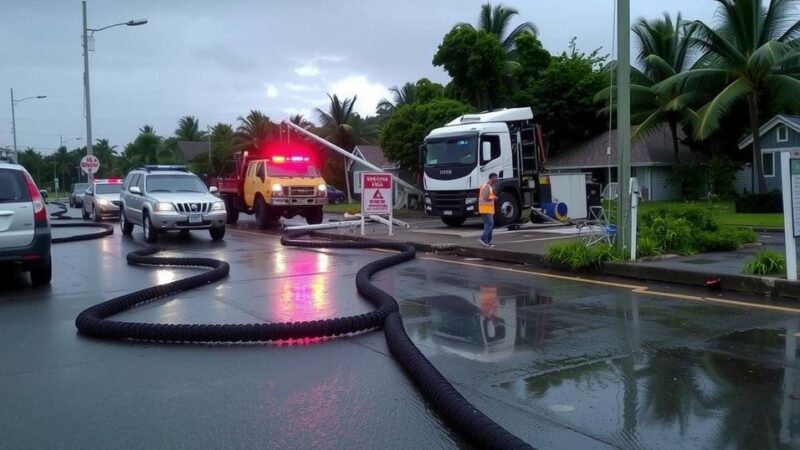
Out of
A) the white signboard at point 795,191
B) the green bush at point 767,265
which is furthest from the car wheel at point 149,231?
the white signboard at point 795,191

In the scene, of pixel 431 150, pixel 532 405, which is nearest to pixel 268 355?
pixel 532 405

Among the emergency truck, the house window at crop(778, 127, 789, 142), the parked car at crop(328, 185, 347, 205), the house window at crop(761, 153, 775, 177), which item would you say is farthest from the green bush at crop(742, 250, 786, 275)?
the parked car at crop(328, 185, 347, 205)

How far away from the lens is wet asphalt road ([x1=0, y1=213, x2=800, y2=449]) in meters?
4.47

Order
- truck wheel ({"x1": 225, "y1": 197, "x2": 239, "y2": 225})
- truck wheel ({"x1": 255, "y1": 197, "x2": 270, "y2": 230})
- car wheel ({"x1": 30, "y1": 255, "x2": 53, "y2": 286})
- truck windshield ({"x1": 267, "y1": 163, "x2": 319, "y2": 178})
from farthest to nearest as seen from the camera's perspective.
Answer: truck wheel ({"x1": 225, "y1": 197, "x2": 239, "y2": 225}) → truck wheel ({"x1": 255, "y1": 197, "x2": 270, "y2": 230}) → truck windshield ({"x1": 267, "y1": 163, "x2": 319, "y2": 178}) → car wheel ({"x1": 30, "y1": 255, "x2": 53, "y2": 286})

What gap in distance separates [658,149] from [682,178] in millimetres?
3755

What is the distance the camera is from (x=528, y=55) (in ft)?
135

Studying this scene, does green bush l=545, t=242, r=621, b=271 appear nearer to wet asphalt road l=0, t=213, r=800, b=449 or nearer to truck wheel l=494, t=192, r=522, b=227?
wet asphalt road l=0, t=213, r=800, b=449

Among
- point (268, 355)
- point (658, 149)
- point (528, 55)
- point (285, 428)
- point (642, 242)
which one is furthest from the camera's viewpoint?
point (528, 55)

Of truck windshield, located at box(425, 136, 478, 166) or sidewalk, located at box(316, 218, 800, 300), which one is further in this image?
truck windshield, located at box(425, 136, 478, 166)

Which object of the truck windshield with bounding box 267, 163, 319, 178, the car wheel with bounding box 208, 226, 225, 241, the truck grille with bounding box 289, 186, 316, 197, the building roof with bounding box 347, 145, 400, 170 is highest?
the building roof with bounding box 347, 145, 400, 170

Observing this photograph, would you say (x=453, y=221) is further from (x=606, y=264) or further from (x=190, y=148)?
(x=190, y=148)

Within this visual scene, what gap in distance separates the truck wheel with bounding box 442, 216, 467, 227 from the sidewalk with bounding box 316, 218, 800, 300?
263 mm

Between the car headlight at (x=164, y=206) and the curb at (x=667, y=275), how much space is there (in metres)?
7.14

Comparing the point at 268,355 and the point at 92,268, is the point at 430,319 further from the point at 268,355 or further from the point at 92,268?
the point at 92,268
